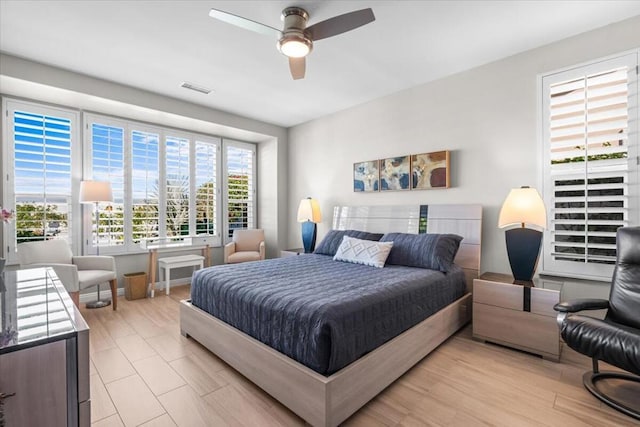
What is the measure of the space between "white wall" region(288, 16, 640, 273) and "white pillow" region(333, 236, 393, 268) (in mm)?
1003

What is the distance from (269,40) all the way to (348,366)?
279 centimetres

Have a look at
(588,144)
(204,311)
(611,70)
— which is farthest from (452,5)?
(204,311)

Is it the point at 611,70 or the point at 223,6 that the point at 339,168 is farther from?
the point at 611,70

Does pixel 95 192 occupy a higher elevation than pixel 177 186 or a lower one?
lower

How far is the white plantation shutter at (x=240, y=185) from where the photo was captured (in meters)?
5.50

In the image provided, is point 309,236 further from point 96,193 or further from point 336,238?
point 96,193

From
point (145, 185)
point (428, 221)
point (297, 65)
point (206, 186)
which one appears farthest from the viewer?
point (206, 186)

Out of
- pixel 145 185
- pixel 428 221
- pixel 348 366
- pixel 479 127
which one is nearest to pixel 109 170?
pixel 145 185

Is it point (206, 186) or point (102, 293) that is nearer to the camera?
point (102, 293)

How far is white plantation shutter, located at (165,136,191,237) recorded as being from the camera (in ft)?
15.6

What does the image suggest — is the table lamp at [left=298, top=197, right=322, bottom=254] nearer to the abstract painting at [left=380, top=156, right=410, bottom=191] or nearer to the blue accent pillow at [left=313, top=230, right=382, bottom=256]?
the blue accent pillow at [left=313, top=230, right=382, bottom=256]

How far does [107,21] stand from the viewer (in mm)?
2518

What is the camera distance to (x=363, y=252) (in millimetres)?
3271

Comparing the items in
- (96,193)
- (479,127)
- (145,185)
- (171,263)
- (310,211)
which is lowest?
(171,263)
